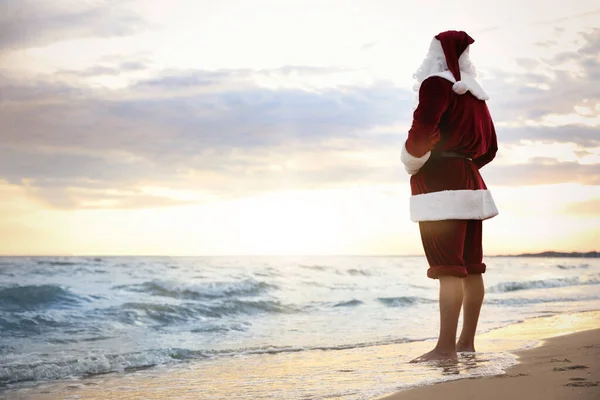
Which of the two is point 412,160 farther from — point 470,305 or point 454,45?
point 470,305

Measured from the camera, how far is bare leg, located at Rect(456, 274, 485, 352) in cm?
368

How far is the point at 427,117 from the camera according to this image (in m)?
3.39

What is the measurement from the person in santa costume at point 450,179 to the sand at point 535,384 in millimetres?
500

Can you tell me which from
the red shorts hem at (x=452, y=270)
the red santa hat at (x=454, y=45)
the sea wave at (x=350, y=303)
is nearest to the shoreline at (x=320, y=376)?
the red shorts hem at (x=452, y=270)

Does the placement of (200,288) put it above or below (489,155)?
below

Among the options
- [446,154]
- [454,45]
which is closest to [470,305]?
[446,154]

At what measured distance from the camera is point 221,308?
26.2 ft

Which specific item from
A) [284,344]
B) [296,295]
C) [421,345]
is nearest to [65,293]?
[296,295]

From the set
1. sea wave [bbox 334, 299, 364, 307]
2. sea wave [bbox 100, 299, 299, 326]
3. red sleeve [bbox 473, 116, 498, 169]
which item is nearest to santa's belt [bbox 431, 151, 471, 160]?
red sleeve [bbox 473, 116, 498, 169]

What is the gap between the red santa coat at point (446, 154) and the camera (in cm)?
342

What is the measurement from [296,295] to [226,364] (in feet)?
21.5

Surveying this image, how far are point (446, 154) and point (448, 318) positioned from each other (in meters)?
0.87

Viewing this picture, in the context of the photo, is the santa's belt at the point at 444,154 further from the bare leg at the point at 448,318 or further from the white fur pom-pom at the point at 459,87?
the bare leg at the point at 448,318

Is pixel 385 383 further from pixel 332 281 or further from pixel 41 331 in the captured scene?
pixel 332 281
